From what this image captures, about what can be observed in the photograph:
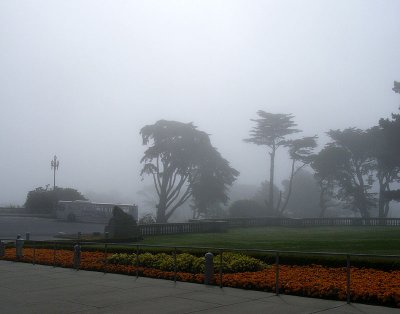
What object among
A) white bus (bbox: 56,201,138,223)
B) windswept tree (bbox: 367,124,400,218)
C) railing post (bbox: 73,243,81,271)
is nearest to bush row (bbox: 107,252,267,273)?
railing post (bbox: 73,243,81,271)

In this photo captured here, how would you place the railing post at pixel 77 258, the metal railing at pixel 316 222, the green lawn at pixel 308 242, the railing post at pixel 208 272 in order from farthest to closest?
the metal railing at pixel 316 222 → the green lawn at pixel 308 242 → the railing post at pixel 77 258 → the railing post at pixel 208 272

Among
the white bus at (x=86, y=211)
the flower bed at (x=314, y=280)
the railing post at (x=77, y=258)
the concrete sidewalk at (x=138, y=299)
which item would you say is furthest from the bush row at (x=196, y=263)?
the white bus at (x=86, y=211)

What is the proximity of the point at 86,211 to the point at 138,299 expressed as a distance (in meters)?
58.2

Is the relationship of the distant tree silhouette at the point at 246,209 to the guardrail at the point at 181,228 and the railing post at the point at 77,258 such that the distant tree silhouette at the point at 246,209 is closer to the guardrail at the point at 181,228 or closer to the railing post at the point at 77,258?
the guardrail at the point at 181,228

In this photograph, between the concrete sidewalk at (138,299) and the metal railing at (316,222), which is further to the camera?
the metal railing at (316,222)

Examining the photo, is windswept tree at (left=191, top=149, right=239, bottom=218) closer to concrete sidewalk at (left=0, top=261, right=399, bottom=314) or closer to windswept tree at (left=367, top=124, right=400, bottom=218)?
windswept tree at (left=367, top=124, right=400, bottom=218)

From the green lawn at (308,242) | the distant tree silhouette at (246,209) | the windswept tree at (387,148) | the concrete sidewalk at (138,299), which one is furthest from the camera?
the distant tree silhouette at (246,209)

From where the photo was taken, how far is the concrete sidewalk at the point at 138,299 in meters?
11.7

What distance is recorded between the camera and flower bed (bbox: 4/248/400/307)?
12172mm

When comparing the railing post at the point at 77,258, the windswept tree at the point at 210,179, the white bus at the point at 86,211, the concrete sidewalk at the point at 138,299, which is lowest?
the concrete sidewalk at the point at 138,299

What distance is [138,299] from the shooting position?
13156 mm

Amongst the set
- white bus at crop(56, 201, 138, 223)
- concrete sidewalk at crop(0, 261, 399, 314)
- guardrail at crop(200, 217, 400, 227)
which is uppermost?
white bus at crop(56, 201, 138, 223)

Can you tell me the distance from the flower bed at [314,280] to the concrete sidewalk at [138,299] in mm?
351

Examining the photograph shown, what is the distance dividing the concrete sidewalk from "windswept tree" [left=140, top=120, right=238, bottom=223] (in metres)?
45.7
